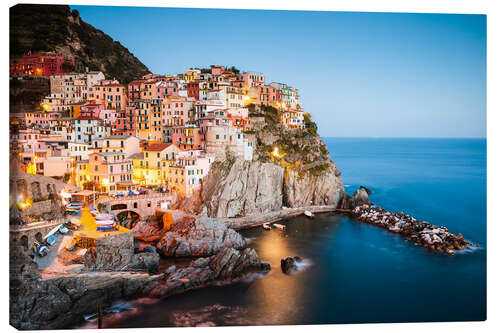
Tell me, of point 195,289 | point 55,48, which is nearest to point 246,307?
point 195,289

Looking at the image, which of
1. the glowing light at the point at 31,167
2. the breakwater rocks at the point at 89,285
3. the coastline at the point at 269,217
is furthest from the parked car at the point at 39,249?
the coastline at the point at 269,217

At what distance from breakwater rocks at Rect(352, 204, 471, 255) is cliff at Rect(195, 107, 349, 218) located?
234 centimetres

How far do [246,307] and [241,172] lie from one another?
28.9 ft

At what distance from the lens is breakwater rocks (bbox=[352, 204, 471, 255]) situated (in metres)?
12.9

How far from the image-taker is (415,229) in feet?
48.8

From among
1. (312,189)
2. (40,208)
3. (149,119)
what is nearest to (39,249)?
(40,208)

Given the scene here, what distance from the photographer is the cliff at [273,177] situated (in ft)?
53.2

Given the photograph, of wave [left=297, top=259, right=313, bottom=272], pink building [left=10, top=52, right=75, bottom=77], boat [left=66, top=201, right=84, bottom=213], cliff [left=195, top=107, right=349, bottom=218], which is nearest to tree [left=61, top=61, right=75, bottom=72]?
Answer: pink building [left=10, top=52, right=75, bottom=77]

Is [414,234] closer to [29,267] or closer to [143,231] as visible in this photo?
[143,231]

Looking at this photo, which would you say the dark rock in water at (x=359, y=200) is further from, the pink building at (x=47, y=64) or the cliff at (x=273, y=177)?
the pink building at (x=47, y=64)

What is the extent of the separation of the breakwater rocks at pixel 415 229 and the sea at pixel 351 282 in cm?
45

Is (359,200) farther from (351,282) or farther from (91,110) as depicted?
(91,110)

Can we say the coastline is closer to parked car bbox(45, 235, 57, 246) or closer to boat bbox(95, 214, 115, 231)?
boat bbox(95, 214, 115, 231)

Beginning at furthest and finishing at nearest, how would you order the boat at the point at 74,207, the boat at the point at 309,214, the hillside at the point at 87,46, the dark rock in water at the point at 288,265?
the hillside at the point at 87,46 < the boat at the point at 309,214 < the boat at the point at 74,207 < the dark rock in water at the point at 288,265
